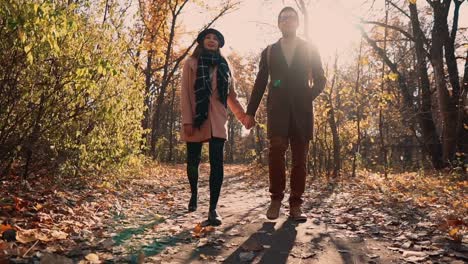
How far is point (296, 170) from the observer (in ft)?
14.4

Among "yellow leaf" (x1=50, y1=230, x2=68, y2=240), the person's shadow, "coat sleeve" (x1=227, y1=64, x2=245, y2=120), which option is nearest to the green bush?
"coat sleeve" (x1=227, y1=64, x2=245, y2=120)

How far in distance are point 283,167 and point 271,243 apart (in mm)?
1177

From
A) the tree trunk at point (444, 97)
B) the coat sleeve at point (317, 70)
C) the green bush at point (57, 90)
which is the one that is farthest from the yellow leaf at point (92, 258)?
the tree trunk at point (444, 97)

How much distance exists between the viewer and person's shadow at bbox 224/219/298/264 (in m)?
2.95

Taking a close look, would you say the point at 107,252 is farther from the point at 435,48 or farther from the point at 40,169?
the point at 435,48

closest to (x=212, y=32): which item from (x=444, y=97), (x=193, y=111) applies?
(x=193, y=111)

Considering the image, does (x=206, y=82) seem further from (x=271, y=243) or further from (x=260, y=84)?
(x=271, y=243)

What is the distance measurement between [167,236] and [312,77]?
2.53 meters

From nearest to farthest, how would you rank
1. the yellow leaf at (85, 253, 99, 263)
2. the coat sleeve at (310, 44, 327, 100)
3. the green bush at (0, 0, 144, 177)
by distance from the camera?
the yellow leaf at (85, 253, 99, 263) < the green bush at (0, 0, 144, 177) < the coat sleeve at (310, 44, 327, 100)

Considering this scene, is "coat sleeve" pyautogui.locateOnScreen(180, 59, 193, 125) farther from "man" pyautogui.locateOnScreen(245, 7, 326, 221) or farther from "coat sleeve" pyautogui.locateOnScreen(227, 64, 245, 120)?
"man" pyautogui.locateOnScreen(245, 7, 326, 221)

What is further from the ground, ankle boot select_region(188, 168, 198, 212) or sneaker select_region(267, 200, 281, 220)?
ankle boot select_region(188, 168, 198, 212)

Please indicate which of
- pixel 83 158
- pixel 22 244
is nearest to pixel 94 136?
pixel 83 158

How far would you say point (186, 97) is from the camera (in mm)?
4277

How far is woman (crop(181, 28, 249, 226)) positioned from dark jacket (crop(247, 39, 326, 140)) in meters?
0.55
